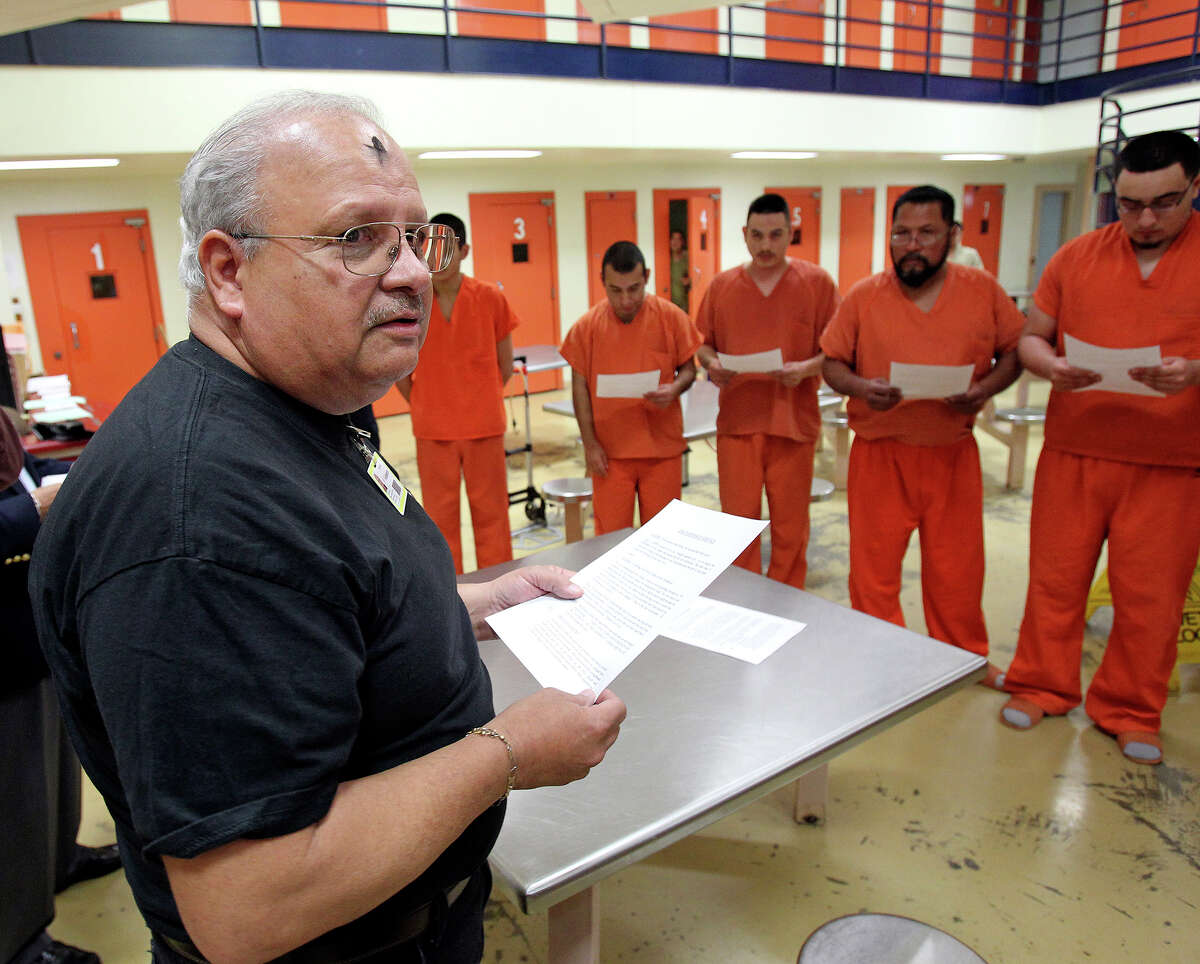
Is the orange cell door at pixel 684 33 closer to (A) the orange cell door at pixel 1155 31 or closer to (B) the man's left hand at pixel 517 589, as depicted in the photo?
(A) the orange cell door at pixel 1155 31

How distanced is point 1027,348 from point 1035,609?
37.1 inches

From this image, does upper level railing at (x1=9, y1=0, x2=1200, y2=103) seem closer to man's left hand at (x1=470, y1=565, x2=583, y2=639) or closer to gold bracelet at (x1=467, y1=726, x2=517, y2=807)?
man's left hand at (x1=470, y1=565, x2=583, y2=639)

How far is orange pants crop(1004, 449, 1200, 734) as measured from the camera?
8.51 feet

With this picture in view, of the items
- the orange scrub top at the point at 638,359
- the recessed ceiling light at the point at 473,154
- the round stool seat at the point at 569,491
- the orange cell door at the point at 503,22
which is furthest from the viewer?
the orange cell door at the point at 503,22

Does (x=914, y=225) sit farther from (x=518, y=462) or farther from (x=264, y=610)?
(x=518, y=462)

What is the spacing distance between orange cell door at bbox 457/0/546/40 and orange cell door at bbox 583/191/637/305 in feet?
6.17

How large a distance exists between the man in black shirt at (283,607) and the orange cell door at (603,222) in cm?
859

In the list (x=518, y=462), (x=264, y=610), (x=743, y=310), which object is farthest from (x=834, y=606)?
(x=518, y=462)

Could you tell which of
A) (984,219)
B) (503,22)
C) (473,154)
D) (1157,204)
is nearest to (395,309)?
(1157,204)

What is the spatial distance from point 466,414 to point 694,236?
6.77m

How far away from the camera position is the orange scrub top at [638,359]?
12.3ft

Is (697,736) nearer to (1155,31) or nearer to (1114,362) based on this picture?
(1114,362)

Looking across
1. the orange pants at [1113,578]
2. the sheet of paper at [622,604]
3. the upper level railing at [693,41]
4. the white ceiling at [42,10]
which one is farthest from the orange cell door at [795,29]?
the sheet of paper at [622,604]

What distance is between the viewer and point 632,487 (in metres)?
3.93
